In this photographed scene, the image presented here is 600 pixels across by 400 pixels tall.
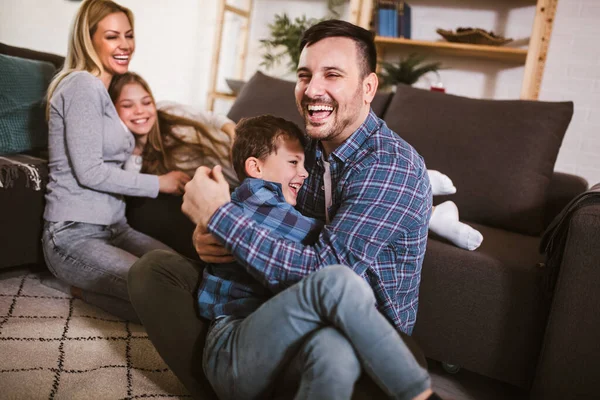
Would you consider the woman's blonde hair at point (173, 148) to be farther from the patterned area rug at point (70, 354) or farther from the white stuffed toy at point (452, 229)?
the white stuffed toy at point (452, 229)

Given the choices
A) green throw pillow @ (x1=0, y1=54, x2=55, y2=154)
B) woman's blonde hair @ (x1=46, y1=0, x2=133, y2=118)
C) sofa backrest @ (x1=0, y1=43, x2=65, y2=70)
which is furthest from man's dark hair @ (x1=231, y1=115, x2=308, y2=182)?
sofa backrest @ (x1=0, y1=43, x2=65, y2=70)

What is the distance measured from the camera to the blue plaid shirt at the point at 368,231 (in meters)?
1.10

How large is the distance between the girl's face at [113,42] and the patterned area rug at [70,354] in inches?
33.8

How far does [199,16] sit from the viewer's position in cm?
448

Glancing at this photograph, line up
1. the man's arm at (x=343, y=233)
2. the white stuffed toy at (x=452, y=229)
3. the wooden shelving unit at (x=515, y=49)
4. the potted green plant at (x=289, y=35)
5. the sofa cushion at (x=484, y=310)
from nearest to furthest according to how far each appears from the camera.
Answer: the man's arm at (x=343, y=233), the sofa cushion at (x=484, y=310), the white stuffed toy at (x=452, y=229), the wooden shelving unit at (x=515, y=49), the potted green plant at (x=289, y=35)

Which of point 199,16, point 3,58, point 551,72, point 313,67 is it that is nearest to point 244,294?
point 313,67

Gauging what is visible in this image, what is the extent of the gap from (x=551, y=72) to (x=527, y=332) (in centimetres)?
245

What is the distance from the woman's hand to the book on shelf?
2180mm

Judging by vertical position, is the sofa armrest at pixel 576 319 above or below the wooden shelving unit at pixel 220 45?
below

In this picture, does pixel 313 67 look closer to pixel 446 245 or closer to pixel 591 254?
pixel 446 245

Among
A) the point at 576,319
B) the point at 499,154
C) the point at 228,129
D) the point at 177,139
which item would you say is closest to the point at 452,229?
the point at 576,319

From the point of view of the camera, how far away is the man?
1110 millimetres

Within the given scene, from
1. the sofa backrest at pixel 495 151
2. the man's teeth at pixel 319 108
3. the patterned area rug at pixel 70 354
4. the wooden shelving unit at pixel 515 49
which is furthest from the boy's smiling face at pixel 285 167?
the wooden shelving unit at pixel 515 49

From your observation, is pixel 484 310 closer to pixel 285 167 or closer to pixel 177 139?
pixel 285 167
